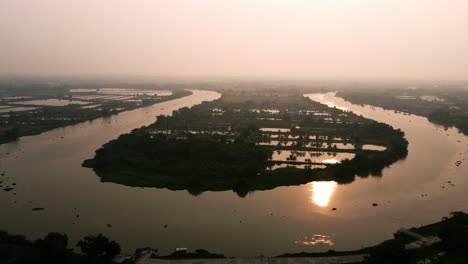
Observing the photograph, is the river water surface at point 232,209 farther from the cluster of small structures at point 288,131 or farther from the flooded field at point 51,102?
the flooded field at point 51,102

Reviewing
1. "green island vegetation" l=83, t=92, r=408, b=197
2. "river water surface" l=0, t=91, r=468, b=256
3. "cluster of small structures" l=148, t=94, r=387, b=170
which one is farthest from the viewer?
"cluster of small structures" l=148, t=94, r=387, b=170

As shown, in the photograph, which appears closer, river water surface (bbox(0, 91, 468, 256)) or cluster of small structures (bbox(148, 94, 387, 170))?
river water surface (bbox(0, 91, 468, 256))

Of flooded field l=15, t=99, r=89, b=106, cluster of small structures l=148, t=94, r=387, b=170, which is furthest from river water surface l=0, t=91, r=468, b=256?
flooded field l=15, t=99, r=89, b=106

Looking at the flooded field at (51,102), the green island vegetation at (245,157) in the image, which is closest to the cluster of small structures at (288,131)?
the green island vegetation at (245,157)

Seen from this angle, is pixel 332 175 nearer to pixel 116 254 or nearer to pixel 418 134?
pixel 116 254

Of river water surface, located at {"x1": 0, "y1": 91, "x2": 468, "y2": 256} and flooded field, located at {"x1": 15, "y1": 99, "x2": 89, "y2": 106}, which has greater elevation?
flooded field, located at {"x1": 15, "y1": 99, "x2": 89, "y2": 106}

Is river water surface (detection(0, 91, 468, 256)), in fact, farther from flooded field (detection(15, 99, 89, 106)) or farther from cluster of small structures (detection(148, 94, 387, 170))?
flooded field (detection(15, 99, 89, 106))

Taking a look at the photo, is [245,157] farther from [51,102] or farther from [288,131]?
[51,102]
